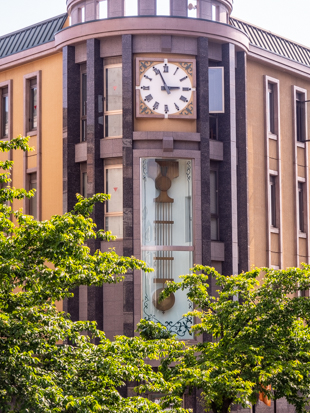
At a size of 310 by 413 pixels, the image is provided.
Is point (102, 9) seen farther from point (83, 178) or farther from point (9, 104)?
point (83, 178)

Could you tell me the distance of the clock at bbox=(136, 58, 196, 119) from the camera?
1182 inches

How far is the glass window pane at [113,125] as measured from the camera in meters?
30.3

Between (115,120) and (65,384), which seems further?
(115,120)

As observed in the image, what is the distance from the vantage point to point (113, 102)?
3048cm

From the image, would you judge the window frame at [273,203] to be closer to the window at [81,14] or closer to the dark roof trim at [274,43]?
the dark roof trim at [274,43]

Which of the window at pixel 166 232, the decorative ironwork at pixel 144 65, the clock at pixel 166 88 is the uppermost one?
the decorative ironwork at pixel 144 65

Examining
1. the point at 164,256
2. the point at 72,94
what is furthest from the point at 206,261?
the point at 72,94

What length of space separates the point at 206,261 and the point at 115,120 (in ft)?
21.2

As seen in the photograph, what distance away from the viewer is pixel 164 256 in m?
29.4

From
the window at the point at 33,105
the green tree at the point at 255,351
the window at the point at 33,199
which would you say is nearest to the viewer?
the green tree at the point at 255,351

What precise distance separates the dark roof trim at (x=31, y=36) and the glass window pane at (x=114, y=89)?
12.5ft

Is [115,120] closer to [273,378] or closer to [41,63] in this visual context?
[41,63]

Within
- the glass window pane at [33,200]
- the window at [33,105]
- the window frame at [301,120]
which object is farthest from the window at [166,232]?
the window frame at [301,120]

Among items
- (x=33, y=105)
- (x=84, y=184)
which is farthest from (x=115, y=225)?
(x=33, y=105)
